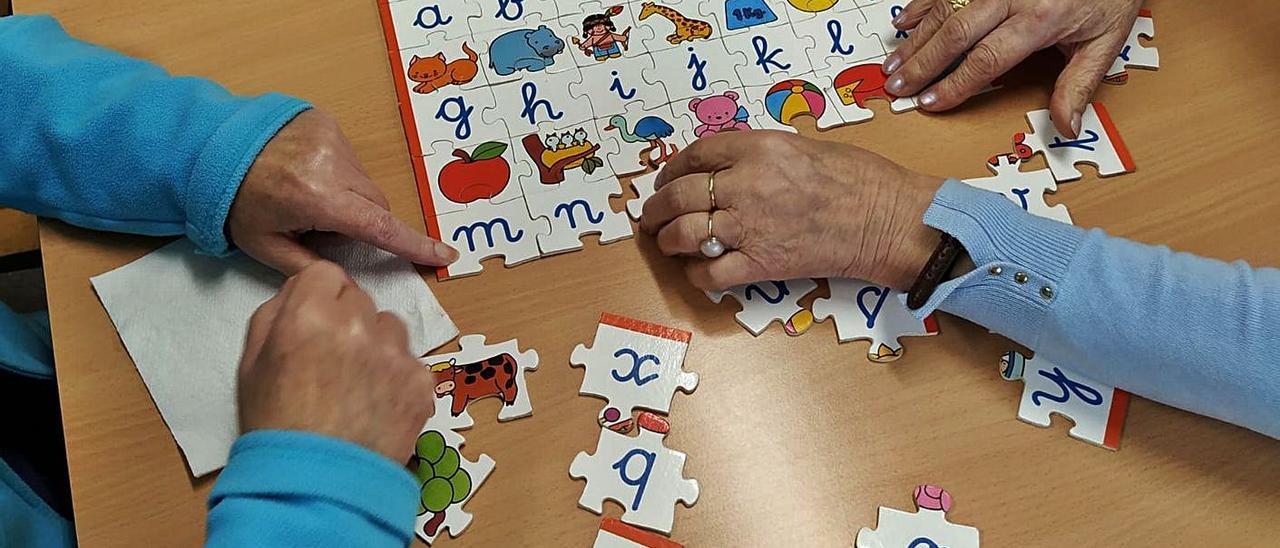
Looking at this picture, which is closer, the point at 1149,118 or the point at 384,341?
the point at 384,341

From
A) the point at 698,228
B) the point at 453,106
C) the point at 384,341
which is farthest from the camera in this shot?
the point at 453,106

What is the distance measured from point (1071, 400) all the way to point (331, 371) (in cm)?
73

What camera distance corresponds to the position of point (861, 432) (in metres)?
0.91

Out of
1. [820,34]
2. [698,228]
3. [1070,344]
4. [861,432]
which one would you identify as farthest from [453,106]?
[1070,344]

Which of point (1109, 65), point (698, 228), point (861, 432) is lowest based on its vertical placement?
point (861, 432)

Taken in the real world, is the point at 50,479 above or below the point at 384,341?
below

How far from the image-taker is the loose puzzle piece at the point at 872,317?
37.2 inches

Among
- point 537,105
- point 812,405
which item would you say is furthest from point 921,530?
point 537,105

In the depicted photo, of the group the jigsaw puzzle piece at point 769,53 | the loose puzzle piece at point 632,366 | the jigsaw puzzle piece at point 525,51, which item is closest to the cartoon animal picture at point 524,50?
the jigsaw puzzle piece at point 525,51

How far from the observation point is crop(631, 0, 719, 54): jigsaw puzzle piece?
3.63 feet

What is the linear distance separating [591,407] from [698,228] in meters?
0.22

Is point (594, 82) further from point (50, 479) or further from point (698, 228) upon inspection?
point (50, 479)

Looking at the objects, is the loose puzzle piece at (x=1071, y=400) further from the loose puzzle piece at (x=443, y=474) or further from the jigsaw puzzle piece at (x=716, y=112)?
the loose puzzle piece at (x=443, y=474)

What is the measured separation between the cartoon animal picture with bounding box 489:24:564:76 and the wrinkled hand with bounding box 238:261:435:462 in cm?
37
